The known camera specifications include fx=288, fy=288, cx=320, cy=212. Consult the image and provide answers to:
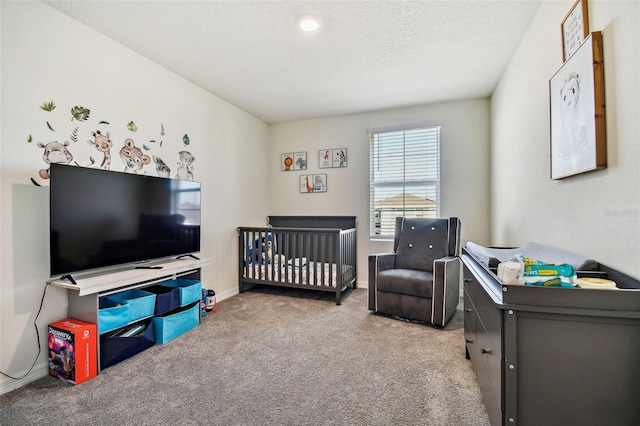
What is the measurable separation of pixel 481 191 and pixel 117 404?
3863 millimetres

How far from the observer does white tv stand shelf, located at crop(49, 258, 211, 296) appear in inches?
71.2

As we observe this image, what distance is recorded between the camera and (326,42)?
229 cm

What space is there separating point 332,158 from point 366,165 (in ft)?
1.66

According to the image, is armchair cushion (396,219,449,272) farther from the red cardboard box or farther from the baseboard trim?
the baseboard trim

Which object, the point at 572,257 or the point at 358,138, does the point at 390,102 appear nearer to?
the point at 358,138

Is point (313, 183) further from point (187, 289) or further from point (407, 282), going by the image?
point (187, 289)

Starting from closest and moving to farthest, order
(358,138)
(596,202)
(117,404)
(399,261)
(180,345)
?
(596,202), (117,404), (180,345), (399,261), (358,138)

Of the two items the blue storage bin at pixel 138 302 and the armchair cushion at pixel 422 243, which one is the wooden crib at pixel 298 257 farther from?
the blue storage bin at pixel 138 302

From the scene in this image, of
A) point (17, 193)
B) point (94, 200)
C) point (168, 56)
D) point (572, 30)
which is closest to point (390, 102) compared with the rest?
point (572, 30)

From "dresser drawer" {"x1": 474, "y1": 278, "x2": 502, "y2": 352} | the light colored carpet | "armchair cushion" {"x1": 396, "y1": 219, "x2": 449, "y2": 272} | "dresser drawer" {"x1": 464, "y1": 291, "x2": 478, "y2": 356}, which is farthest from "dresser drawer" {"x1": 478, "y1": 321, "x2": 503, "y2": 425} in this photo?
"armchair cushion" {"x1": 396, "y1": 219, "x2": 449, "y2": 272}

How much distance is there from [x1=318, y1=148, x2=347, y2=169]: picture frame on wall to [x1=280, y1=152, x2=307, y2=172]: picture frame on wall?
0.82 ft

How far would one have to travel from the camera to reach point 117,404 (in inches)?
61.9

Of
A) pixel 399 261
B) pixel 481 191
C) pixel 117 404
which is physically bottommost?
pixel 117 404

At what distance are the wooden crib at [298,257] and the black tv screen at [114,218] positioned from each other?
95 centimetres
